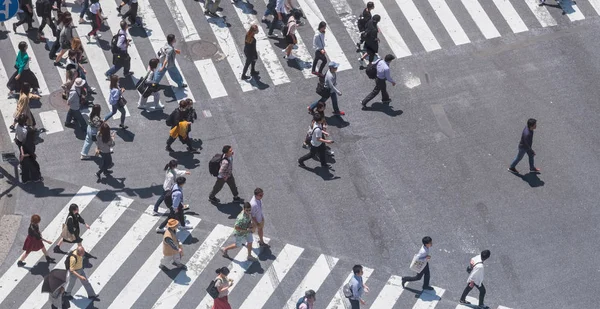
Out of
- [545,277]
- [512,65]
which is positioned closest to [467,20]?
[512,65]

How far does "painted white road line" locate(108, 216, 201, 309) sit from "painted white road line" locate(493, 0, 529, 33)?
14.0 meters

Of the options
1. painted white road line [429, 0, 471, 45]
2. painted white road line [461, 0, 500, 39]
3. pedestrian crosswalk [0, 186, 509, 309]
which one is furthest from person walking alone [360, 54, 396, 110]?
pedestrian crosswalk [0, 186, 509, 309]

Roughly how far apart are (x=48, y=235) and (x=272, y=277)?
18.8 feet

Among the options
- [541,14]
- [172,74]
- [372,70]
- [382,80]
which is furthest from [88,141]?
[541,14]

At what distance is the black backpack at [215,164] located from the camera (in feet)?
87.8

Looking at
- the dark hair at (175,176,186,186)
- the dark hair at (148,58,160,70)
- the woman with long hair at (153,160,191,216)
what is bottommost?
the woman with long hair at (153,160,191,216)

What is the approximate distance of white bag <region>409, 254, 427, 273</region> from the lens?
24733mm

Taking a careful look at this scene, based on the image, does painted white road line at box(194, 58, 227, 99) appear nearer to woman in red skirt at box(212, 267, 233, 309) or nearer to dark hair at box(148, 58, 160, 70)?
dark hair at box(148, 58, 160, 70)

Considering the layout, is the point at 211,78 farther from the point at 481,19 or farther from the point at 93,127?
the point at 481,19

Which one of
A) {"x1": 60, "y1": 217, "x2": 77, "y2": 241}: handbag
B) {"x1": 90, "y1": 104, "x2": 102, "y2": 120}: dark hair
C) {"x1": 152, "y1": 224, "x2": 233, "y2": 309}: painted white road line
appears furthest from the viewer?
{"x1": 90, "y1": 104, "x2": 102, "y2": 120}: dark hair

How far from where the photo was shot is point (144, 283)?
25.2m

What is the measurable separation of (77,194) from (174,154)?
2.86m

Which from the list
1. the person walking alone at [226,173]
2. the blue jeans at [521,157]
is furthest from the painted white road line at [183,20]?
the blue jeans at [521,157]

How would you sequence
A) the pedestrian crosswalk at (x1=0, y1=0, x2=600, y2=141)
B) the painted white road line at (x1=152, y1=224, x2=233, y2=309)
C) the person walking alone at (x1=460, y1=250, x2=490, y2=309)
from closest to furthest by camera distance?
the person walking alone at (x1=460, y1=250, x2=490, y2=309), the painted white road line at (x1=152, y1=224, x2=233, y2=309), the pedestrian crosswalk at (x1=0, y1=0, x2=600, y2=141)
